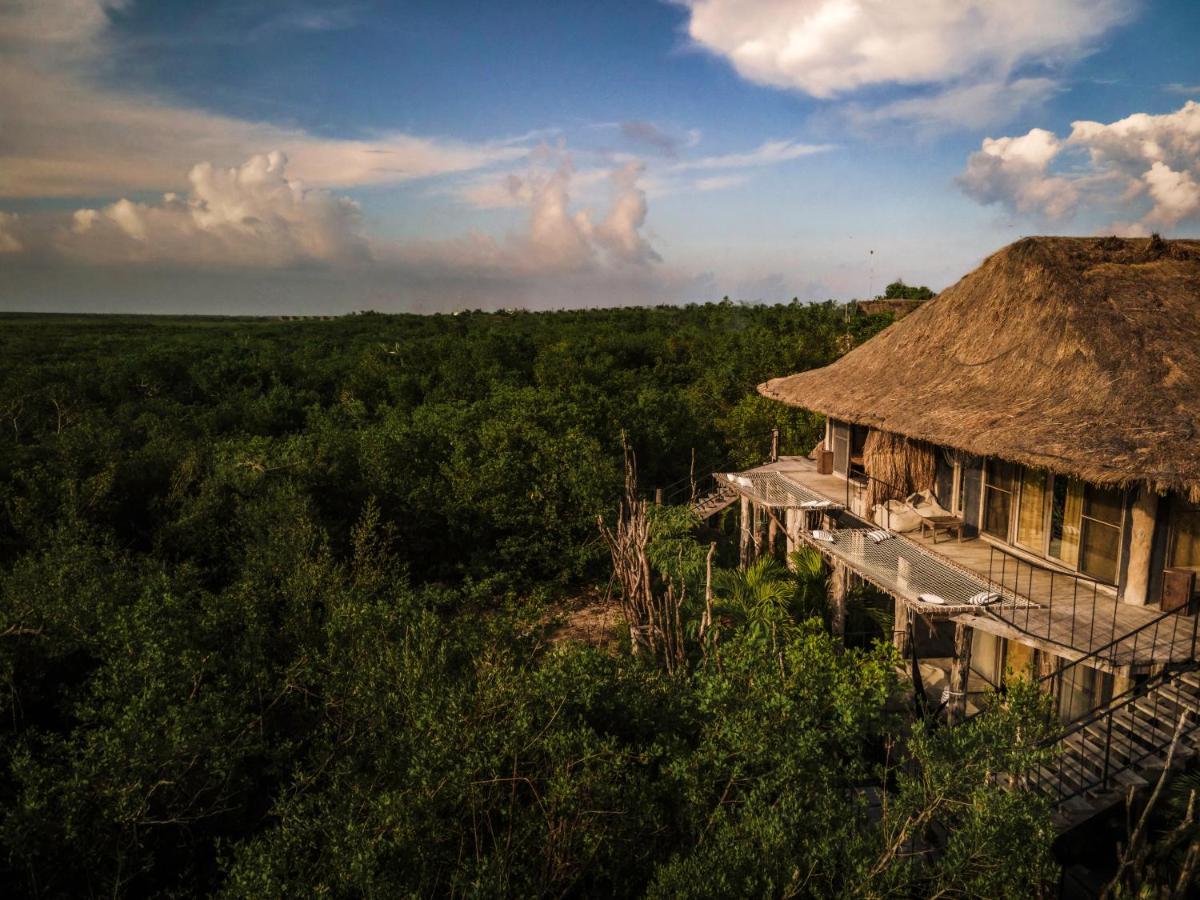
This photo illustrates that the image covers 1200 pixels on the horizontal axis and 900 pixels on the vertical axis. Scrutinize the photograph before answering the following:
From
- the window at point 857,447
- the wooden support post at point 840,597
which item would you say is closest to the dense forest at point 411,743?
the wooden support post at point 840,597

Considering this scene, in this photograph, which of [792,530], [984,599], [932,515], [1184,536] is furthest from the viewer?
[792,530]

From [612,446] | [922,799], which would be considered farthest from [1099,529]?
[612,446]

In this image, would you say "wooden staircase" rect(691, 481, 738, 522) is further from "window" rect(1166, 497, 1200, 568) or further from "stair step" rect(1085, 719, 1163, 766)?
"stair step" rect(1085, 719, 1163, 766)

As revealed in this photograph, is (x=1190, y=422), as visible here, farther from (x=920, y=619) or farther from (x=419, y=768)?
(x=419, y=768)

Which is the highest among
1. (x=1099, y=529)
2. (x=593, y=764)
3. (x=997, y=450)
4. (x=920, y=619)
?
(x=997, y=450)

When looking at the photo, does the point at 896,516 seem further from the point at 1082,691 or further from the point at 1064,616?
the point at 1064,616

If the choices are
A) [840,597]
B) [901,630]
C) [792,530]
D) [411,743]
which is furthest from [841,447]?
[411,743]
